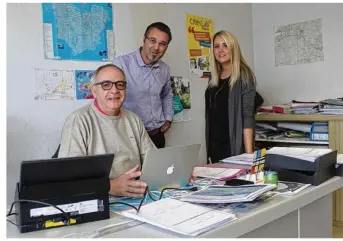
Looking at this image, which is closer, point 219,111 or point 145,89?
point 145,89

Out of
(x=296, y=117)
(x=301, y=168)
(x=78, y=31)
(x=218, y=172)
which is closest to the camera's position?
(x=301, y=168)

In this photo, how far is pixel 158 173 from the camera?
4.89ft

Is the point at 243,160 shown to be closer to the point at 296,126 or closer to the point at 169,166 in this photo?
the point at 169,166

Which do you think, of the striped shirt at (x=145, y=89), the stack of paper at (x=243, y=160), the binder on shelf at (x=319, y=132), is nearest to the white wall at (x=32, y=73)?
the striped shirt at (x=145, y=89)

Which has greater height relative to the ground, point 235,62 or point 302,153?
point 235,62

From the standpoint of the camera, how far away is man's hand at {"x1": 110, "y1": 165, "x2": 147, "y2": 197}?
144 centimetres

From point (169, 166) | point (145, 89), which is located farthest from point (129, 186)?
point (145, 89)

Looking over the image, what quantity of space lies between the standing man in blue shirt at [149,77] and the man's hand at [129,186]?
1100 millimetres

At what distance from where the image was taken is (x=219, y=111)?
2.74 metres

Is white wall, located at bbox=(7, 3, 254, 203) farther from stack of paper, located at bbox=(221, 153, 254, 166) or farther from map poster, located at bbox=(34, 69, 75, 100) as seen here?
stack of paper, located at bbox=(221, 153, 254, 166)

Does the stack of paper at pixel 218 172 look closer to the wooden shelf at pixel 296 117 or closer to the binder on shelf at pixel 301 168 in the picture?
the binder on shelf at pixel 301 168

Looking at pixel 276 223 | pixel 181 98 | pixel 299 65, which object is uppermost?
pixel 299 65

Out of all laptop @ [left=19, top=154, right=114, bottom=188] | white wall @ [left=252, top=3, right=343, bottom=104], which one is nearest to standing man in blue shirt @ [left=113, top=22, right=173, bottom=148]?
laptop @ [left=19, top=154, right=114, bottom=188]

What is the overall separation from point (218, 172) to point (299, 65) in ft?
7.14
